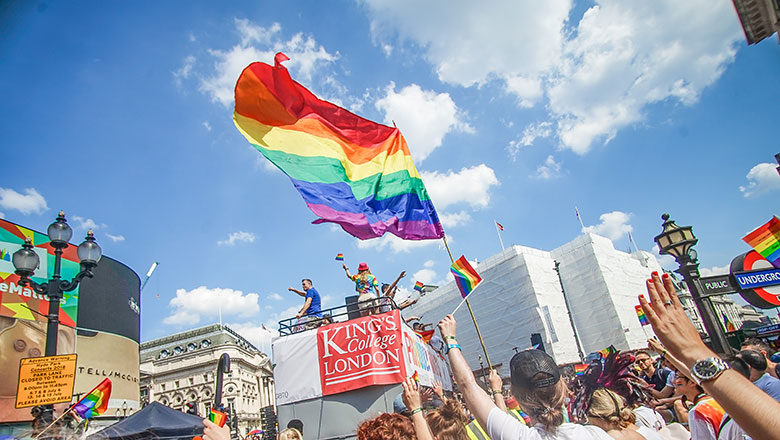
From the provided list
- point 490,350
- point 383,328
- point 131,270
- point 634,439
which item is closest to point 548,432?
point 634,439

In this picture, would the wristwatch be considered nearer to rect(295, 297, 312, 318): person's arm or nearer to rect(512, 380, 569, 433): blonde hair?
rect(512, 380, 569, 433): blonde hair

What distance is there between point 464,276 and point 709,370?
554 cm

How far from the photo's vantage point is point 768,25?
30.2 ft

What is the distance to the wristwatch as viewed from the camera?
4.04 feet

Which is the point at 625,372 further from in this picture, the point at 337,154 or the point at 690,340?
the point at 337,154

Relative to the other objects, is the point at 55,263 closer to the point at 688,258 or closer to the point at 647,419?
the point at 647,419

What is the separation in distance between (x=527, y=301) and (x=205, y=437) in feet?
116

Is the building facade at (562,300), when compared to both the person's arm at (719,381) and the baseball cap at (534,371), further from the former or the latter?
the person's arm at (719,381)

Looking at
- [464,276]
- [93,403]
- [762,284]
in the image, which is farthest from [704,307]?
[93,403]

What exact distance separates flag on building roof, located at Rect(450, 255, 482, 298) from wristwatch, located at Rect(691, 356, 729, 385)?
525 centimetres

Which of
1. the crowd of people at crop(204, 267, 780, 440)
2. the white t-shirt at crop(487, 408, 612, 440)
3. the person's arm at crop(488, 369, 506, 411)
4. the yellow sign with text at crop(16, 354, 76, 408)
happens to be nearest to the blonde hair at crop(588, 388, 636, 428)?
the crowd of people at crop(204, 267, 780, 440)

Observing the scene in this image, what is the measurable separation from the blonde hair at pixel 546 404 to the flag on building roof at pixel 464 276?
163 inches

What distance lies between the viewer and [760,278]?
760cm

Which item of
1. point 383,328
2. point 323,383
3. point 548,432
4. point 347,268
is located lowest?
point 548,432
